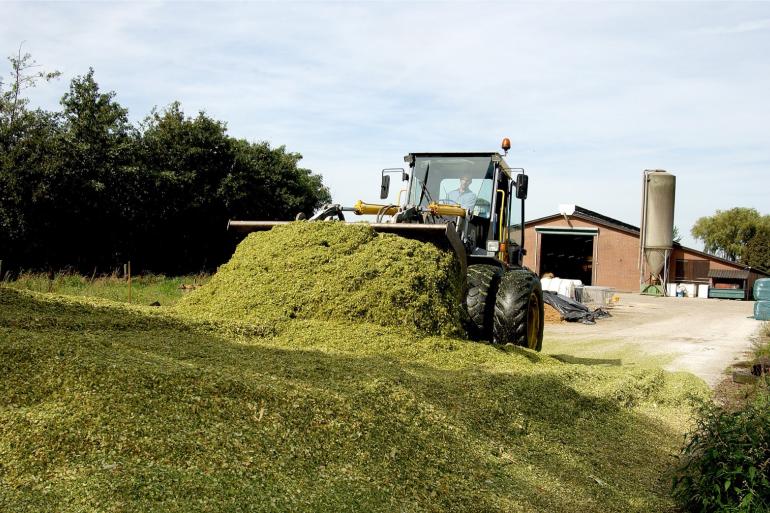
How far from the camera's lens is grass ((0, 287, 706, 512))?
2859 mm

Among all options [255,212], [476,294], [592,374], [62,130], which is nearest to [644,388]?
[592,374]

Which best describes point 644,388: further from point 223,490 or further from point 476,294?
point 223,490

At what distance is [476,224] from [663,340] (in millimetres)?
7820

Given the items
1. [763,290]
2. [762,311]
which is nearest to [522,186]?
[762,311]

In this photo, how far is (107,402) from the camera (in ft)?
10.5

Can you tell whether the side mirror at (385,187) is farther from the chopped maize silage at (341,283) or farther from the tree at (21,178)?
the tree at (21,178)

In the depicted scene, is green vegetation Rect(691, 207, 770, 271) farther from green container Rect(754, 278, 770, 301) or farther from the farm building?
green container Rect(754, 278, 770, 301)

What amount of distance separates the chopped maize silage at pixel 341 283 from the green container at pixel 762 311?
58.7 ft

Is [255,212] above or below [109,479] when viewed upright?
above

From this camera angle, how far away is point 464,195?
879 centimetres

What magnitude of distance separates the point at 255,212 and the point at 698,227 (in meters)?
54.2

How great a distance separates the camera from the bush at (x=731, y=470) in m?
3.62

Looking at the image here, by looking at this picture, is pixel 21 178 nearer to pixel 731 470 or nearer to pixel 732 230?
pixel 731 470

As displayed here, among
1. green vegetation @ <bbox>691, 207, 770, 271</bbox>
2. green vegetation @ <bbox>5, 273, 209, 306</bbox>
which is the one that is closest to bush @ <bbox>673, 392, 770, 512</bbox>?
green vegetation @ <bbox>5, 273, 209, 306</bbox>
